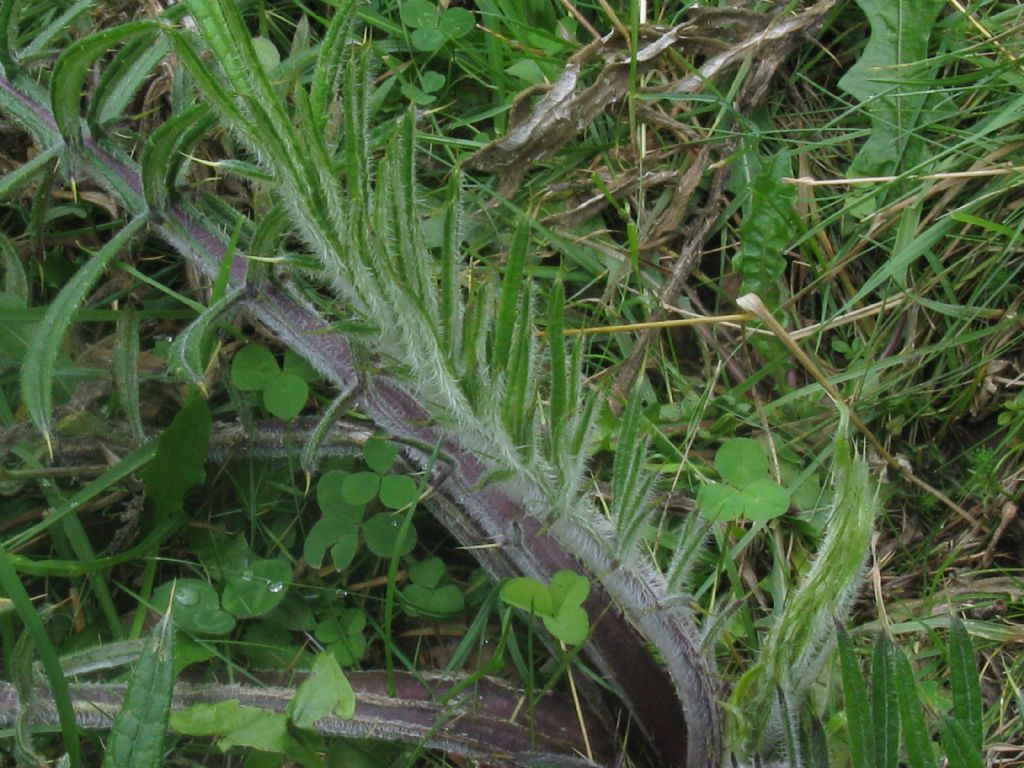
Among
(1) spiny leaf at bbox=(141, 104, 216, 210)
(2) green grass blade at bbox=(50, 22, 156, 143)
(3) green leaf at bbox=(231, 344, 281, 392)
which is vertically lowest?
(3) green leaf at bbox=(231, 344, 281, 392)

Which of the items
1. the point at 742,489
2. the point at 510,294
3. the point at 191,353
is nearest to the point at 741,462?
the point at 742,489

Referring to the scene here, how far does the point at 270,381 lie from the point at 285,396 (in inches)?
1.8

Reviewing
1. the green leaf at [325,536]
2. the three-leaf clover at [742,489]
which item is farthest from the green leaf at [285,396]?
the three-leaf clover at [742,489]

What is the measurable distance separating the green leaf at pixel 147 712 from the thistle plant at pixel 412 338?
0.41m

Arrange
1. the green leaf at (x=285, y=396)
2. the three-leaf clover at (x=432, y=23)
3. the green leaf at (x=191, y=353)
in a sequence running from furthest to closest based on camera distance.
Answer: the three-leaf clover at (x=432, y=23) → the green leaf at (x=285, y=396) → the green leaf at (x=191, y=353)

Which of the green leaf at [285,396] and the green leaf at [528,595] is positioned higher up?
the green leaf at [285,396]

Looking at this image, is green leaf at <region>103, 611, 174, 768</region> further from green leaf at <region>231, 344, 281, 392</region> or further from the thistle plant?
green leaf at <region>231, 344, 281, 392</region>

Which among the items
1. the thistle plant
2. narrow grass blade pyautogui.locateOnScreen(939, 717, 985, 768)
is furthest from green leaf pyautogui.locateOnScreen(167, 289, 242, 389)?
narrow grass blade pyautogui.locateOnScreen(939, 717, 985, 768)

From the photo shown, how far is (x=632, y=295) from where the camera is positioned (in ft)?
7.59

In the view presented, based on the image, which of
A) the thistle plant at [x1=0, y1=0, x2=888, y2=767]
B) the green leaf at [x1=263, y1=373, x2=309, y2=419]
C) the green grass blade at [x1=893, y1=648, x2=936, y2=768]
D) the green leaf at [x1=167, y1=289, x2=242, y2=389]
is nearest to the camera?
the thistle plant at [x1=0, y1=0, x2=888, y2=767]

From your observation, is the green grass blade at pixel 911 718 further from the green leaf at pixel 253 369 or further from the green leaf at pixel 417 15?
the green leaf at pixel 417 15

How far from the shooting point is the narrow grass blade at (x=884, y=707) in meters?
1.53

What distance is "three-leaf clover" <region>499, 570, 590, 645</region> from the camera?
1760 mm

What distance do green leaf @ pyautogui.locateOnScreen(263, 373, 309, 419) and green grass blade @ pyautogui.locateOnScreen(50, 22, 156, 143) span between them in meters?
0.59
